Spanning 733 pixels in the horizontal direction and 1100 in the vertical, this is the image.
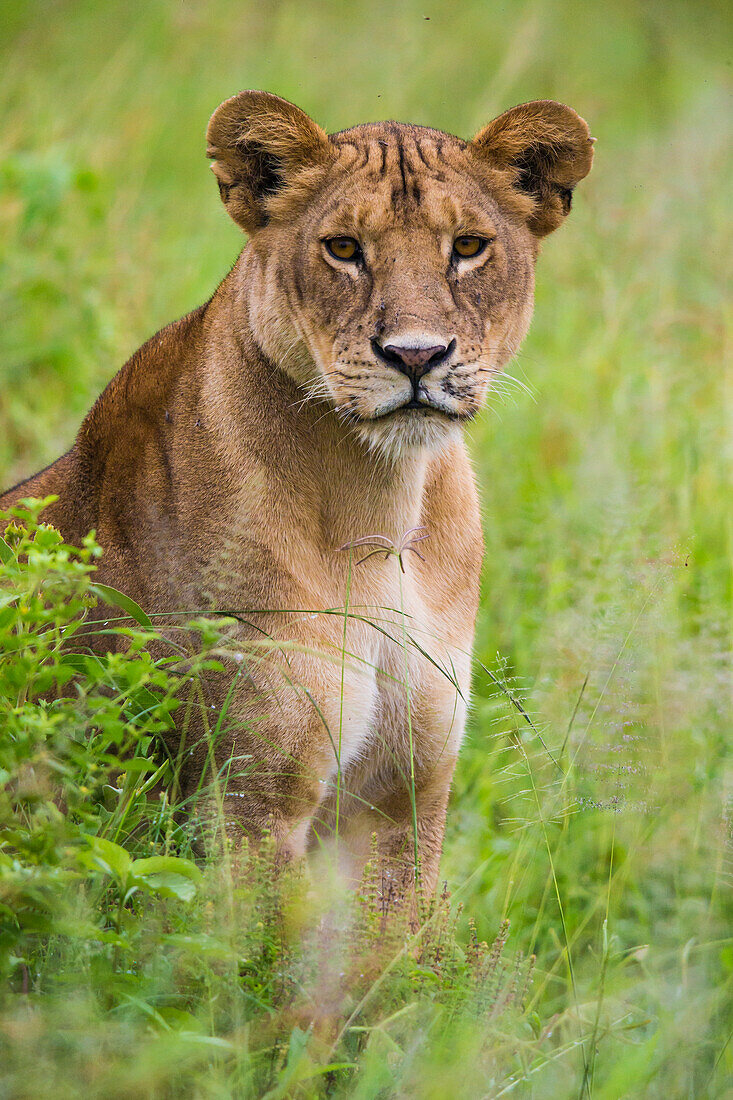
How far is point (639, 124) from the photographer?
7.91 m

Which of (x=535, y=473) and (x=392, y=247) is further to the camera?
(x=535, y=473)

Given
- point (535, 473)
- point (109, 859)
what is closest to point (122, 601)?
point (109, 859)

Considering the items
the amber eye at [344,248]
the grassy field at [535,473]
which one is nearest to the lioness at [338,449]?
the amber eye at [344,248]

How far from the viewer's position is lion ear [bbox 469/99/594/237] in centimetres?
287

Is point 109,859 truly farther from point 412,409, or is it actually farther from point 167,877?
point 412,409

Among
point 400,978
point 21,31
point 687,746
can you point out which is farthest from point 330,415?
point 21,31

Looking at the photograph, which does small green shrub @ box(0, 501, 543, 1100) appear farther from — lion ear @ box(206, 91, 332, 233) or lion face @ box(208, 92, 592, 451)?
lion ear @ box(206, 91, 332, 233)

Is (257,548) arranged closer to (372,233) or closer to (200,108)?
(372,233)

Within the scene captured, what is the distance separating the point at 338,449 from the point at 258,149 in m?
0.71

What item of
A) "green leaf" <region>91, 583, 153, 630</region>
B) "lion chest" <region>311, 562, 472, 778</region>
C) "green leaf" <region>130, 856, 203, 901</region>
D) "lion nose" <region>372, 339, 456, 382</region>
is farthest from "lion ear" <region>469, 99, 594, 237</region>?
"green leaf" <region>130, 856, 203, 901</region>

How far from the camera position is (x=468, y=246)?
8.91 feet

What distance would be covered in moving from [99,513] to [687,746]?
1.72 metres

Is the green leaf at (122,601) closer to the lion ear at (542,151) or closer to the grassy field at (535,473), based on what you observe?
the grassy field at (535,473)

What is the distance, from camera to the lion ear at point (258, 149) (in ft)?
9.01
